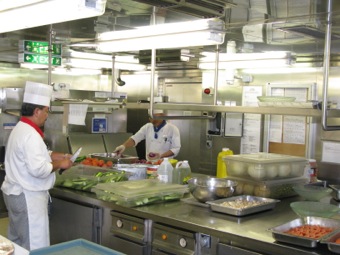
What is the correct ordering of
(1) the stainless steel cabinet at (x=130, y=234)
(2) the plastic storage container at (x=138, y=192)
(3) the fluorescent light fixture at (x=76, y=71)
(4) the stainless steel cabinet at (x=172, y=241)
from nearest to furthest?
(4) the stainless steel cabinet at (x=172, y=241)
(1) the stainless steel cabinet at (x=130, y=234)
(2) the plastic storage container at (x=138, y=192)
(3) the fluorescent light fixture at (x=76, y=71)

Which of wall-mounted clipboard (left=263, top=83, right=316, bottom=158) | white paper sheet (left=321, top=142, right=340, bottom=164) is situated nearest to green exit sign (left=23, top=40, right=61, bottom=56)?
wall-mounted clipboard (left=263, top=83, right=316, bottom=158)

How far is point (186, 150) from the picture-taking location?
22.4 ft

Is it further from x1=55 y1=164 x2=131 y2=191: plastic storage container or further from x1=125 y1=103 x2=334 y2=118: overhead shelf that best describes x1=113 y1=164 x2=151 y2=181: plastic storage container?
x1=125 y1=103 x2=334 y2=118: overhead shelf

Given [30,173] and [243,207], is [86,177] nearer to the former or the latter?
[30,173]

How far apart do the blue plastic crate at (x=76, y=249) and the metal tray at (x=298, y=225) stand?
1.08 metres

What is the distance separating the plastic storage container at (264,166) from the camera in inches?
136

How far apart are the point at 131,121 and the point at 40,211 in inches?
177

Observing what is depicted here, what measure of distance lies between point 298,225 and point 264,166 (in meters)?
0.81

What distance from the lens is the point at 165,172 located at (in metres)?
3.81

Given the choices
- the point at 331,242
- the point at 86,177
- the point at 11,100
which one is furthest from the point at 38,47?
the point at 331,242

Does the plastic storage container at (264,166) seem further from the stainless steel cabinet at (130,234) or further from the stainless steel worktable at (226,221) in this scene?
the stainless steel cabinet at (130,234)

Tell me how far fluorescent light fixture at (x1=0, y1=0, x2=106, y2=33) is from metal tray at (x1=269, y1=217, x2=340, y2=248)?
1.55 m

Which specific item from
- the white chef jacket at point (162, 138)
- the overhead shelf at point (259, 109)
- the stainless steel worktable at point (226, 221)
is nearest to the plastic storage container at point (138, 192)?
the stainless steel worktable at point (226, 221)

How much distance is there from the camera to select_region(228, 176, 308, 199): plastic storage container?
3.46 metres
